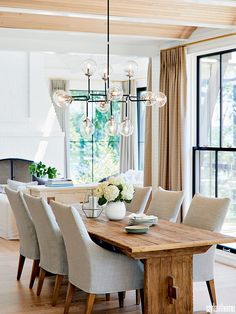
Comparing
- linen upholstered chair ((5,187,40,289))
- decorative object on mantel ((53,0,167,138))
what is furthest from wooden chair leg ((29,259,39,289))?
decorative object on mantel ((53,0,167,138))

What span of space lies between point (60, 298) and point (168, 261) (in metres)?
1.44

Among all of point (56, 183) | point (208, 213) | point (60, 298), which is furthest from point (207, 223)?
point (56, 183)

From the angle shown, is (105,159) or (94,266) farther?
(105,159)

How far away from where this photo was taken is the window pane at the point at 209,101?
7672mm

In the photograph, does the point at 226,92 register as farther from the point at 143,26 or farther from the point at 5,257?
the point at 5,257

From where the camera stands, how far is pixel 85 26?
289 inches

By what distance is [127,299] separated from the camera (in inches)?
226

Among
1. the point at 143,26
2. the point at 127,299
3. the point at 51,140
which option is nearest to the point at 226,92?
the point at 143,26

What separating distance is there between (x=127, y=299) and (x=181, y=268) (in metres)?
1.10

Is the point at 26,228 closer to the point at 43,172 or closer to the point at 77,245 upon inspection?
the point at 77,245

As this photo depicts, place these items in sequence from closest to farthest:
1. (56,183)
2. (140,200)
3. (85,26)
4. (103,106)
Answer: (103,106)
(140,200)
(85,26)
(56,183)

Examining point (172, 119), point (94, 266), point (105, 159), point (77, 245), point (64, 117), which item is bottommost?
point (94, 266)

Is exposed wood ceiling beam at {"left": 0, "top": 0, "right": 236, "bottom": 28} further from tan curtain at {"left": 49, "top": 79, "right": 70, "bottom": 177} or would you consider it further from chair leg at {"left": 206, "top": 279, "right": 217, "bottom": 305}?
tan curtain at {"left": 49, "top": 79, "right": 70, "bottom": 177}

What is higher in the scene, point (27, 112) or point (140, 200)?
point (27, 112)
